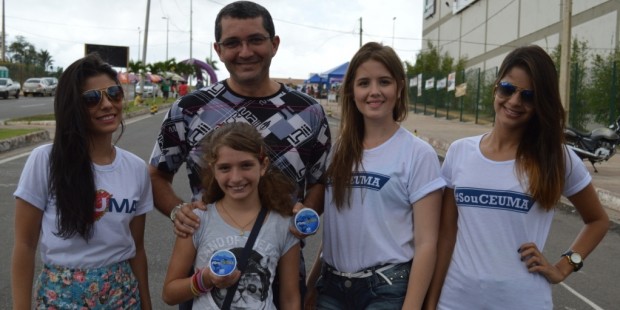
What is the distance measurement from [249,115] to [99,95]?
644 mm

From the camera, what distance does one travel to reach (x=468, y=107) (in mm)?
30297

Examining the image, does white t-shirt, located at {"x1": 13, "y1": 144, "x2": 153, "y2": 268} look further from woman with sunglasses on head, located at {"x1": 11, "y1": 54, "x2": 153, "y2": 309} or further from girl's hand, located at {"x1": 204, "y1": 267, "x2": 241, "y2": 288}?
girl's hand, located at {"x1": 204, "y1": 267, "x2": 241, "y2": 288}

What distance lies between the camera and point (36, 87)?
156 ft

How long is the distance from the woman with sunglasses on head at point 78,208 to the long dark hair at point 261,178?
33 cm

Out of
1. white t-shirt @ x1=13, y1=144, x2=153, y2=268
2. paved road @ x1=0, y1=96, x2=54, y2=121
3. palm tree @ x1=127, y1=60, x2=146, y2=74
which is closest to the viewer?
white t-shirt @ x1=13, y1=144, x2=153, y2=268

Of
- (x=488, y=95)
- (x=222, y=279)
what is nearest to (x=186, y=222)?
(x=222, y=279)

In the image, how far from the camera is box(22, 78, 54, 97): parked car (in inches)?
1861

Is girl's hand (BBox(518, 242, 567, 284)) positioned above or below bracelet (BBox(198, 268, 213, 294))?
above

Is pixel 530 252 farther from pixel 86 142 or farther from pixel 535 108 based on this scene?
pixel 86 142

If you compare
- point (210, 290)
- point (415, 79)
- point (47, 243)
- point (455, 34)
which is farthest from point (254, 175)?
point (455, 34)

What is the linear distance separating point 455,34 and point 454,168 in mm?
48109

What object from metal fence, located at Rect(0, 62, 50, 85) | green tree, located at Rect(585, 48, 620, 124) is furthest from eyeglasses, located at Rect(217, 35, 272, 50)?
metal fence, located at Rect(0, 62, 50, 85)

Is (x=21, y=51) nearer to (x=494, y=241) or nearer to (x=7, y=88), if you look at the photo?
(x=7, y=88)

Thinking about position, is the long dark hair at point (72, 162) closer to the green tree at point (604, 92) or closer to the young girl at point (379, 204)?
the young girl at point (379, 204)
